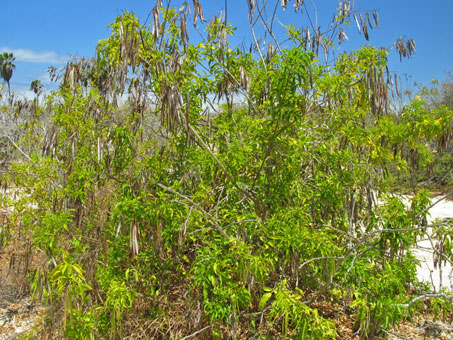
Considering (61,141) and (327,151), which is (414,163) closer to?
(327,151)

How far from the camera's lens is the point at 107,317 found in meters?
2.85

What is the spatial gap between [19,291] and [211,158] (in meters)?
3.50

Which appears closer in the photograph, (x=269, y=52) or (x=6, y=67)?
(x=269, y=52)

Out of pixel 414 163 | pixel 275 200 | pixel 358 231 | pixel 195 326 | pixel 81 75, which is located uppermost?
pixel 81 75

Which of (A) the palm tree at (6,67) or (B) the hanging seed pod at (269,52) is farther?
(A) the palm tree at (6,67)

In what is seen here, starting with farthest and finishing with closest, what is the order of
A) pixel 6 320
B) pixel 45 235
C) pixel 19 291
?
pixel 19 291 → pixel 6 320 → pixel 45 235

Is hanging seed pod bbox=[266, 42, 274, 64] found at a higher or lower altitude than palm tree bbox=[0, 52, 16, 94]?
lower

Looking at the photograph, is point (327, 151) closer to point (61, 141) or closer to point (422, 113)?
point (422, 113)

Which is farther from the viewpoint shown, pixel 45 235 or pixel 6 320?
pixel 6 320

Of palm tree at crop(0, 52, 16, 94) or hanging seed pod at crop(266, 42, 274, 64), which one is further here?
palm tree at crop(0, 52, 16, 94)

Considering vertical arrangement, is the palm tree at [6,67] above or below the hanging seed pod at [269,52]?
above

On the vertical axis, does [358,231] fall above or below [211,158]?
below

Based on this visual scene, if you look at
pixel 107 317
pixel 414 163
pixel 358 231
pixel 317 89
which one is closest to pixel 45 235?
pixel 107 317

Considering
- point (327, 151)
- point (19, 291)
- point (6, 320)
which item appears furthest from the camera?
point (19, 291)
